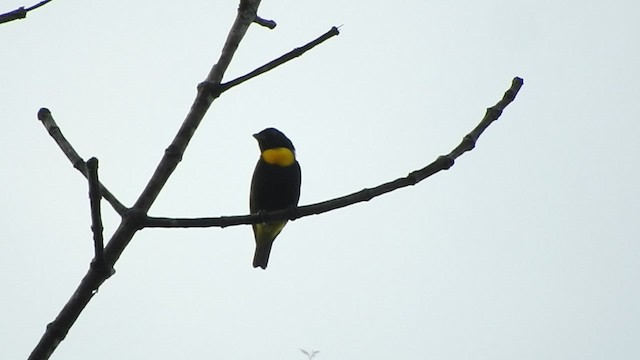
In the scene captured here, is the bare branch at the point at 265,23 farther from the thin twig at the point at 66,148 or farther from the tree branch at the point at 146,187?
the thin twig at the point at 66,148

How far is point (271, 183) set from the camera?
5.43m

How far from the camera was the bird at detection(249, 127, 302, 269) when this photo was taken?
5.43 m

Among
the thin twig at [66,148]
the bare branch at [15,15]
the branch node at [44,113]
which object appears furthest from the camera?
the branch node at [44,113]

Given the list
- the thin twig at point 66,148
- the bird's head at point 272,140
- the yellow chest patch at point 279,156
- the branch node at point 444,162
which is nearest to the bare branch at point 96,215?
the thin twig at point 66,148

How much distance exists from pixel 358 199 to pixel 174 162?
1.95 ft

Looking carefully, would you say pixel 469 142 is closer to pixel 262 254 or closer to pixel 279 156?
pixel 279 156

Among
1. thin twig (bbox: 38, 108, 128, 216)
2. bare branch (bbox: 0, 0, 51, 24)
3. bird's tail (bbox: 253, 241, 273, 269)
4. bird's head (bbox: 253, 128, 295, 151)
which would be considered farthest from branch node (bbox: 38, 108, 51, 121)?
bird's tail (bbox: 253, 241, 273, 269)

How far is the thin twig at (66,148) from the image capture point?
2.18 metres

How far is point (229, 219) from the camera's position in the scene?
2.22 metres

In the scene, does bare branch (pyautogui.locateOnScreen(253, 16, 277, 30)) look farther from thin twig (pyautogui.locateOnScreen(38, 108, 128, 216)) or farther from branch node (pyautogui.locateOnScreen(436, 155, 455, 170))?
branch node (pyautogui.locateOnScreen(436, 155, 455, 170))

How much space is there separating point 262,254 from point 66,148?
12.3 feet

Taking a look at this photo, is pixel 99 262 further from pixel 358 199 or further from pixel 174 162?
pixel 358 199

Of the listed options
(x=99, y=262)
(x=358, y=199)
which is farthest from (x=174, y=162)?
(x=358, y=199)

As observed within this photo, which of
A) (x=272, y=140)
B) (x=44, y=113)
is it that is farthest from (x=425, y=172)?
(x=272, y=140)
